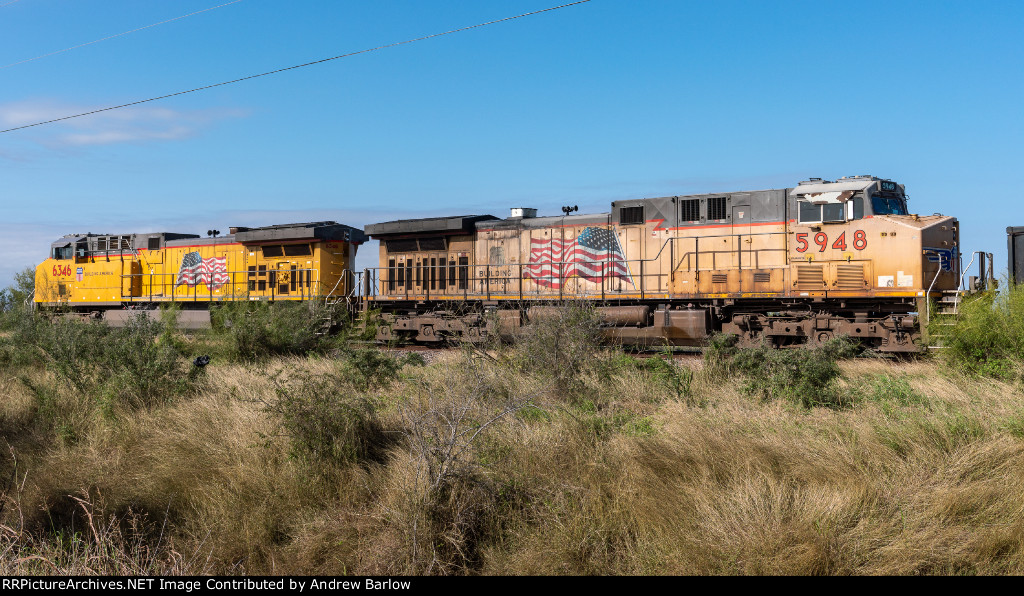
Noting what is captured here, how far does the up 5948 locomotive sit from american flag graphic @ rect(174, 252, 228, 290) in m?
6.08

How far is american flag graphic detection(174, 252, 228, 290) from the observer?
2031 centimetres

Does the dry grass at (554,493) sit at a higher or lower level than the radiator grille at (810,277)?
lower

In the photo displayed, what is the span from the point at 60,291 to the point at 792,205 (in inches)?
916

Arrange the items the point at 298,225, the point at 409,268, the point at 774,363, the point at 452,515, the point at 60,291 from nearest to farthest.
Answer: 1. the point at 452,515
2. the point at 774,363
3. the point at 409,268
4. the point at 298,225
5. the point at 60,291

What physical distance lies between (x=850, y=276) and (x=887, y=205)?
157cm

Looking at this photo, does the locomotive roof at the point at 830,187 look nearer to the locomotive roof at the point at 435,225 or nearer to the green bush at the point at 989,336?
the green bush at the point at 989,336

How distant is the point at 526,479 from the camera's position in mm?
5629

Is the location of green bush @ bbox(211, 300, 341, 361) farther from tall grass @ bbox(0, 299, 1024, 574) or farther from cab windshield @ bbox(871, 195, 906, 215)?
cab windshield @ bbox(871, 195, 906, 215)

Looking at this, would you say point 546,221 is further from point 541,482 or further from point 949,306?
point 541,482

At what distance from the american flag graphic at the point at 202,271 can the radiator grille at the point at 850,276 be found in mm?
16352

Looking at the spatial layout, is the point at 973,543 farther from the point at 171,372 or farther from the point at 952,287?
the point at 952,287

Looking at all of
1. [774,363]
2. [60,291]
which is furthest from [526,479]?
[60,291]

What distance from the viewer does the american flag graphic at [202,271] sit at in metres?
20.3

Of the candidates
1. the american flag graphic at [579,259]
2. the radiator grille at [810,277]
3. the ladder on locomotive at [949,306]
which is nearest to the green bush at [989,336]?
the ladder on locomotive at [949,306]
